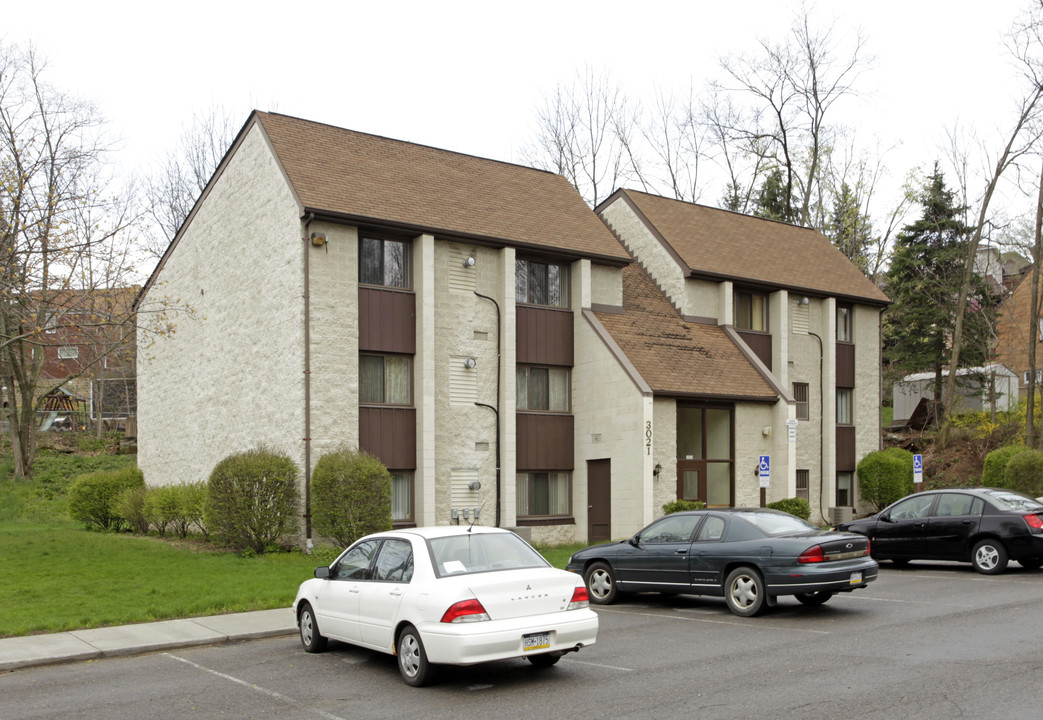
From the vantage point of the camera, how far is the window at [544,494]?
24234 mm

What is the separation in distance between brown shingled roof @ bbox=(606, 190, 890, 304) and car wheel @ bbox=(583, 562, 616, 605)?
15192 millimetres

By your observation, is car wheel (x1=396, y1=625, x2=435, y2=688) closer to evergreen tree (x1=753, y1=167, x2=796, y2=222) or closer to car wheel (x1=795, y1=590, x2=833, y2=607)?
car wheel (x1=795, y1=590, x2=833, y2=607)

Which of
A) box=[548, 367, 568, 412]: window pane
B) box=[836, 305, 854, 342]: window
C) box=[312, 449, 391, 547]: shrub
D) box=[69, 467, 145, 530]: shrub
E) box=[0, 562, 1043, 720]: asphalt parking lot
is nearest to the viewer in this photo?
box=[0, 562, 1043, 720]: asphalt parking lot

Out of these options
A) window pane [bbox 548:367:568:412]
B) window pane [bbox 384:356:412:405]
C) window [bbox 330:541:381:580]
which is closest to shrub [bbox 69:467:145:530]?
window pane [bbox 384:356:412:405]

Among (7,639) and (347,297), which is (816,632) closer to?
(7,639)

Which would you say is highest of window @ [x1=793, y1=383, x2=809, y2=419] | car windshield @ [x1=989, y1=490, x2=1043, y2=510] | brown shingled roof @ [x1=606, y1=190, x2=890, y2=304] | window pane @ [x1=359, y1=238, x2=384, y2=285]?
brown shingled roof @ [x1=606, y1=190, x2=890, y2=304]

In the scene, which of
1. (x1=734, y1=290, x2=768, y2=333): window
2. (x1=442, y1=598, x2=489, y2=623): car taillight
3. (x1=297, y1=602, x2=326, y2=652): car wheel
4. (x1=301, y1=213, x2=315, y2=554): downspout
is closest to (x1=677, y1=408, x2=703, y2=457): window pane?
(x1=734, y1=290, x2=768, y2=333): window

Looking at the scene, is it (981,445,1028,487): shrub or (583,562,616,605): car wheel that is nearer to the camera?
(583,562,616,605): car wheel

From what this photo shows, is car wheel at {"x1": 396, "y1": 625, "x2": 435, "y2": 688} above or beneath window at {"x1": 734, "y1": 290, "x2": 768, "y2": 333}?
beneath

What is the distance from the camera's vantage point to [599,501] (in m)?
24.5

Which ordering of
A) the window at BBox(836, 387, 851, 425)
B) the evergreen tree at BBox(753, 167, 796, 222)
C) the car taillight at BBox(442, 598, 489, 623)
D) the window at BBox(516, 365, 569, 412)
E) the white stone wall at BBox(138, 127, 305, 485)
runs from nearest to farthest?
the car taillight at BBox(442, 598, 489, 623) < the white stone wall at BBox(138, 127, 305, 485) < the window at BBox(516, 365, 569, 412) < the window at BBox(836, 387, 851, 425) < the evergreen tree at BBox(753, 167, 796, 222)

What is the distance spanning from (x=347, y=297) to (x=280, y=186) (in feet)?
10.1

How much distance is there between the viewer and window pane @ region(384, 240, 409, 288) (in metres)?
22.6

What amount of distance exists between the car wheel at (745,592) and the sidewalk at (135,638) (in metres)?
5.74
